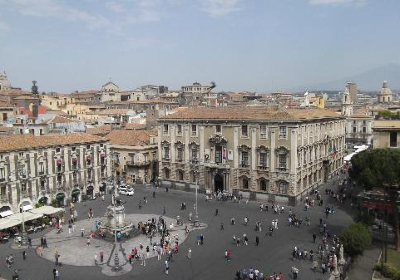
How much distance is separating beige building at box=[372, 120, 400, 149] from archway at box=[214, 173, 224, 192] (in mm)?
22702

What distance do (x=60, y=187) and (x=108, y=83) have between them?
319 feet

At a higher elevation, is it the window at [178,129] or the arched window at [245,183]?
the window at [178,129]

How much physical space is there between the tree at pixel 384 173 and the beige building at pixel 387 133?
21.9 ft

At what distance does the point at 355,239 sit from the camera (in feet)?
107

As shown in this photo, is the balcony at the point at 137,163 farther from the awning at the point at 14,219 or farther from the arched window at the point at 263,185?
the awning at the point at 14,219

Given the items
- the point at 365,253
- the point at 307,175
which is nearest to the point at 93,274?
the point at 365,253

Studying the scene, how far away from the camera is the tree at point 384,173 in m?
36.2

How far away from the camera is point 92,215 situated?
50188 millimetres

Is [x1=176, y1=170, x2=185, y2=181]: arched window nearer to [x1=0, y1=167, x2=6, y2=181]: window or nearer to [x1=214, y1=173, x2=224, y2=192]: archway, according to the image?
[x1=214, y1=173, x2=224, y2=192]: archway

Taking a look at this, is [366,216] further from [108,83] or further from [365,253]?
[108,83]

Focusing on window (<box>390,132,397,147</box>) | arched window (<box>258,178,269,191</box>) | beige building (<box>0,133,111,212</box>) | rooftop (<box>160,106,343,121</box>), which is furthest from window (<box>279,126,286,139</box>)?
beige building (<box>0,133,111,212</box>)

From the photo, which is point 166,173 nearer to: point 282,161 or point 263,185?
point 263,185

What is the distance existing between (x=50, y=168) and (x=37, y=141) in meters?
3.83

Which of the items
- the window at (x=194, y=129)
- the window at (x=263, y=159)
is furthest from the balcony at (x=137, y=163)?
the window at (x=263, y=159)
